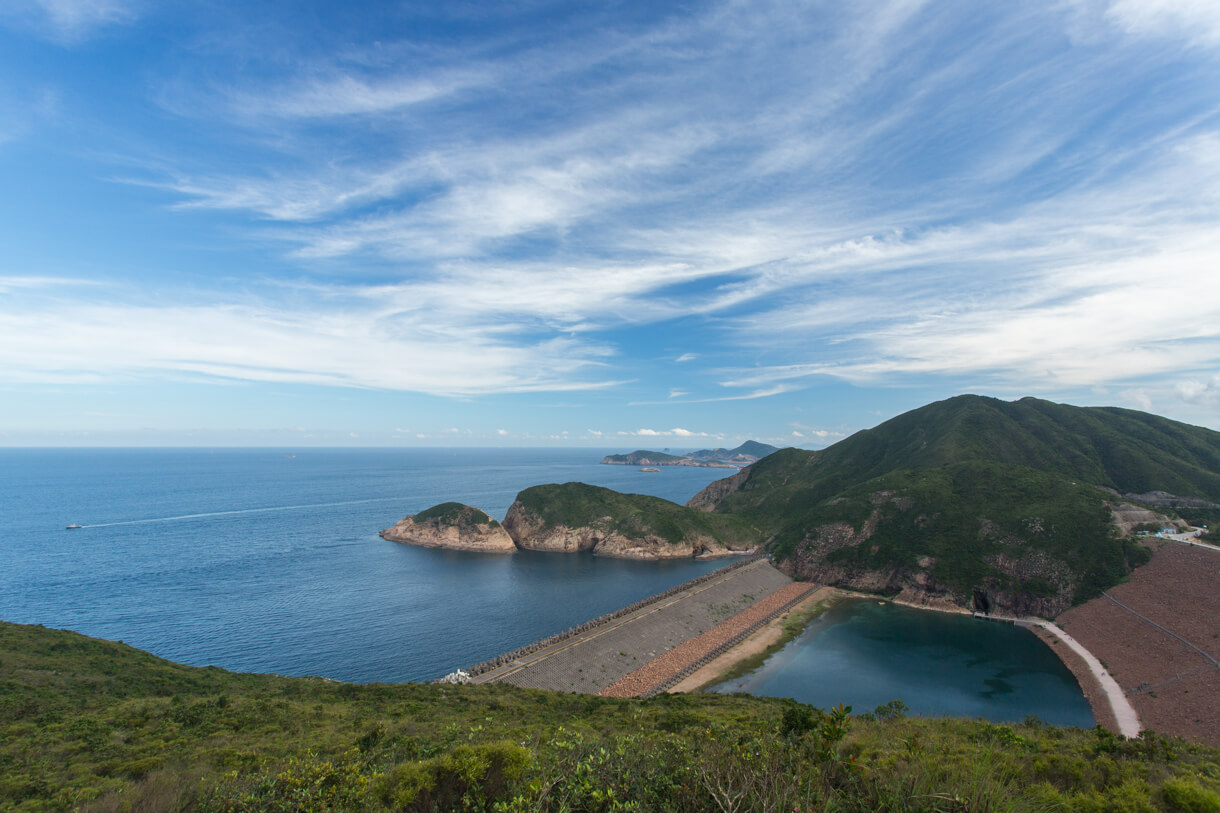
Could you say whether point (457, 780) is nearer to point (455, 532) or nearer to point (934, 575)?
point (934, 575)

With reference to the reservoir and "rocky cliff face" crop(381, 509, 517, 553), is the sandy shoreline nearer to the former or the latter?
the reservoir

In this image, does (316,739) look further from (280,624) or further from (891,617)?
(891,617)

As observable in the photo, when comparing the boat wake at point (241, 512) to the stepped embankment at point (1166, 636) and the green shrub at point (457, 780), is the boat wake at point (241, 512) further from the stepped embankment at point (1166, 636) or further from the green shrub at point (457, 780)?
the stepped embankment at point (1166, 636)

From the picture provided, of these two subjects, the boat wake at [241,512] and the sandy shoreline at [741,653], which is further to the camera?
the boat wake at [241,512]

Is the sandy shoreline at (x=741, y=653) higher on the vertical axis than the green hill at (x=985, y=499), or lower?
lower

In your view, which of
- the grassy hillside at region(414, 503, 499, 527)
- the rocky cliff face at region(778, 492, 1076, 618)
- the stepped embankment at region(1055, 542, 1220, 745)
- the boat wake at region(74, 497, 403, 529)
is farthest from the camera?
the boat wake at region(74, 497, 403, 529)

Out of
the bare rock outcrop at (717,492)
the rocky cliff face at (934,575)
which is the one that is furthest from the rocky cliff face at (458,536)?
the bare rock outcrop at (717,492)

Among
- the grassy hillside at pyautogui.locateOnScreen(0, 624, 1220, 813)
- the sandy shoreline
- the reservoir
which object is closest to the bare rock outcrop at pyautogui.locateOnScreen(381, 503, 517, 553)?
the sandy shoreline
